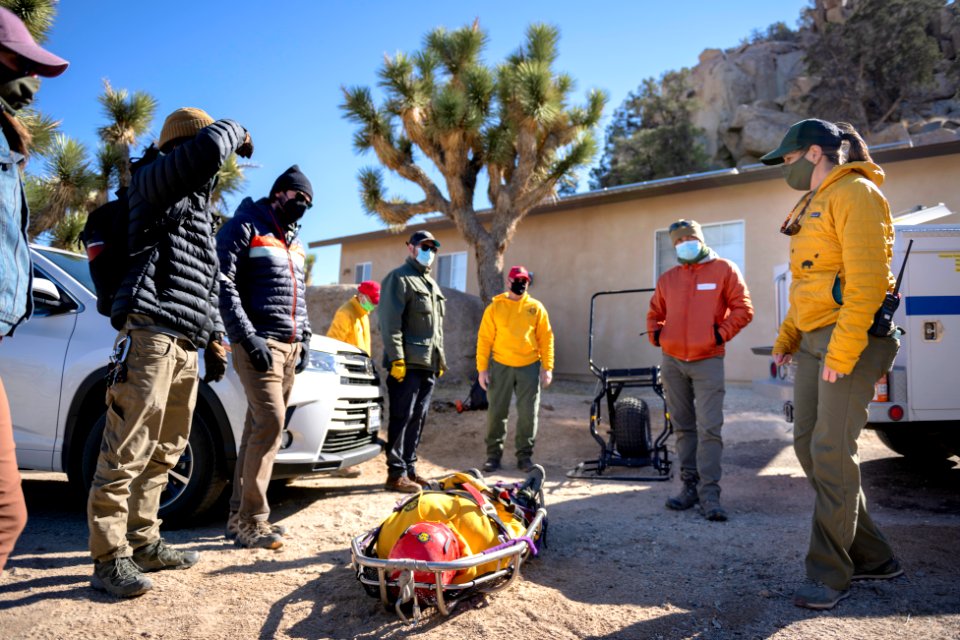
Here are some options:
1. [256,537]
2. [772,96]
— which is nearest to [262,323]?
[256,537]

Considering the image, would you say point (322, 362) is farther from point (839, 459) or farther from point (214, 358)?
point (839, 459)

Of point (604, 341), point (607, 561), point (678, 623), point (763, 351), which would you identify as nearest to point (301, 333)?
point (607, 561)

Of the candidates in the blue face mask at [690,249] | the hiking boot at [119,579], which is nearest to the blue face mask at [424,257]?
the blue face mask at [690,249]

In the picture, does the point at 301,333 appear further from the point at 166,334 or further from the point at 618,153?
the point at 618,153

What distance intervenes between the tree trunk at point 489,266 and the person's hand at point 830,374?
9.66 meters

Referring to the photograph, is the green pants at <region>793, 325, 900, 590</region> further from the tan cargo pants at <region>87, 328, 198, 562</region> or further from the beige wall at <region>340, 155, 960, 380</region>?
the beige wall at <region>340, 155, 960, 380</region>

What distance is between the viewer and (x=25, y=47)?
196 cm

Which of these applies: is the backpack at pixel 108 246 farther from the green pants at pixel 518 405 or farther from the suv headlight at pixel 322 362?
the green pants at pixel 518 405

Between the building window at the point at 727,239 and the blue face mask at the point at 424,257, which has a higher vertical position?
the building window at the point at 727,239

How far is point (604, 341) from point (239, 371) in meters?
10.9

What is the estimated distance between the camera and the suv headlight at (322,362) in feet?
14.7

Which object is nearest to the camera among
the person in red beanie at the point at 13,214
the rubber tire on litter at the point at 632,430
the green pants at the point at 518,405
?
the person in red beanie at the point at 13,214

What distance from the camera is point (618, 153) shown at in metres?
30.3

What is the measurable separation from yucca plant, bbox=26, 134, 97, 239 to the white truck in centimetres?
1461
